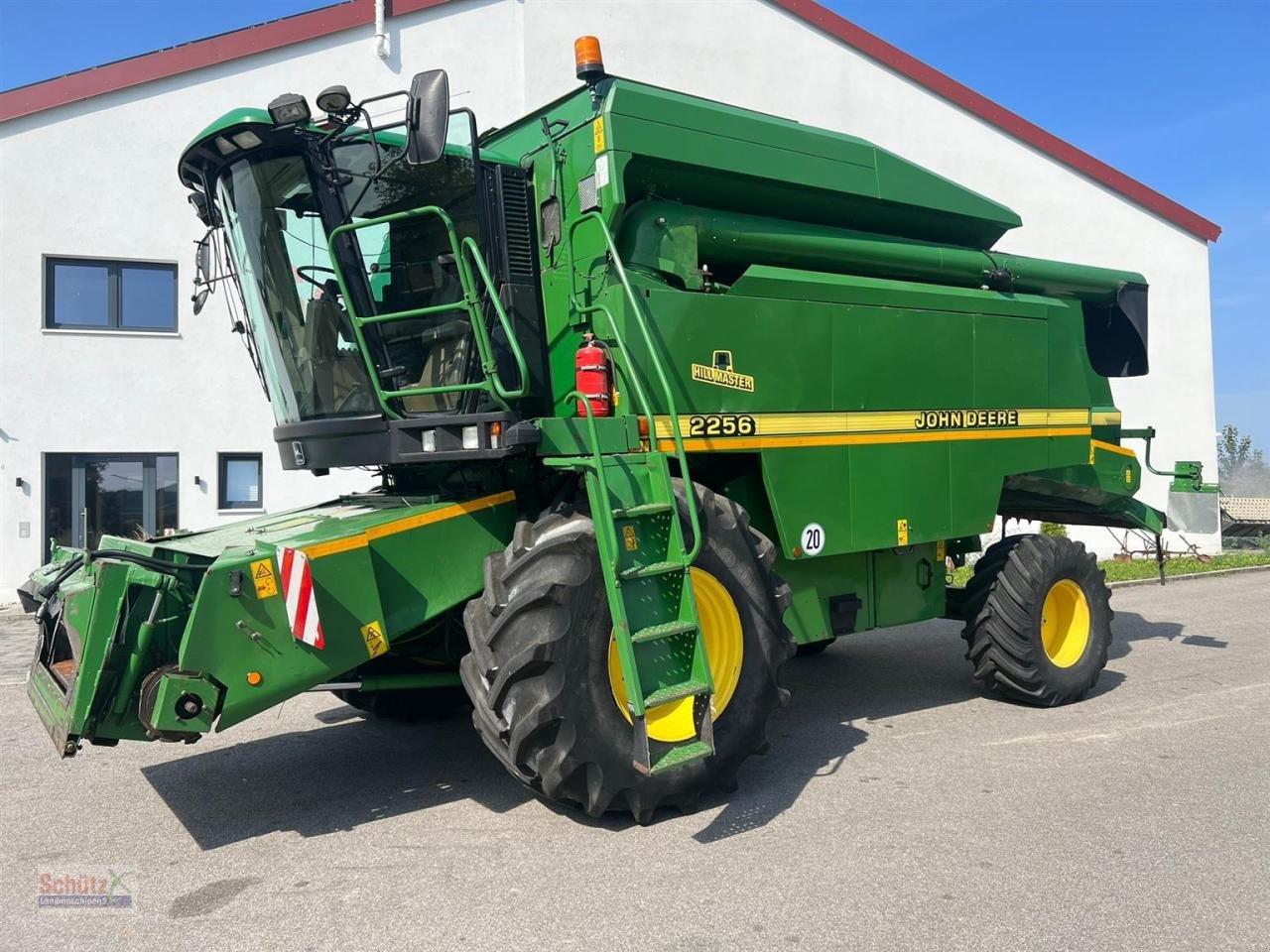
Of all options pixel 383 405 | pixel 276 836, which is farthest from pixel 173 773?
pixel 383 405

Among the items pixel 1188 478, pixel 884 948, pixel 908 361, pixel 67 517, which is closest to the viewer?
pixel 884 948

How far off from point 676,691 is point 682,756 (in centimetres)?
26

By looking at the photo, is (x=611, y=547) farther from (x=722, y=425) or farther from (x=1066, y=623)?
(x=1066, y=623)

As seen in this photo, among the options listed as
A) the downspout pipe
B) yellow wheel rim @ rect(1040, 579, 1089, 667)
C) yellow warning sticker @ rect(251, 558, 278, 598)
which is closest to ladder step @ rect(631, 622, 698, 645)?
yellow warning sticker @ rect(251, 558, 278, 598)

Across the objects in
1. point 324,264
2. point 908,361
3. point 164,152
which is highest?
point 164,152

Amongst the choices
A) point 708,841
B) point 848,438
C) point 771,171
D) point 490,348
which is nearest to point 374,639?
point 490,348

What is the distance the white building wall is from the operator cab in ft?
24.7

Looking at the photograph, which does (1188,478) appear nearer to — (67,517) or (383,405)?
(383,405)

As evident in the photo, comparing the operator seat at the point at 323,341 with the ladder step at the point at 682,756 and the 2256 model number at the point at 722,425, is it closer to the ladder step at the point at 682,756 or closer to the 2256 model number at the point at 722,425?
the 2256 model number at the point at 722,425

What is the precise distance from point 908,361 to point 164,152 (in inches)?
412

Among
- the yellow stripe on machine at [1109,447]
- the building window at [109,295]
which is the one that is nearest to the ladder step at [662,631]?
the yellow stripe on machine at [1109,447]

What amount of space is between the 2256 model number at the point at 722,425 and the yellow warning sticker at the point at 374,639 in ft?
5.84

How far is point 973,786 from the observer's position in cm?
462

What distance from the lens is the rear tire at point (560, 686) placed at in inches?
156
